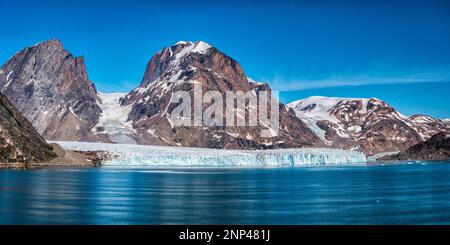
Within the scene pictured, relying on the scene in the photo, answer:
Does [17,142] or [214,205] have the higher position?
[17,142]

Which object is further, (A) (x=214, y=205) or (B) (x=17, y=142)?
A: (B) (x=17, y=142)

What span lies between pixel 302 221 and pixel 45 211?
23366mm

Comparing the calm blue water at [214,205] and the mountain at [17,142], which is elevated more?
the mountain at [17,142]

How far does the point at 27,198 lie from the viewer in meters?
65.2

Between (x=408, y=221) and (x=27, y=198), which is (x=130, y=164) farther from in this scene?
(x=408, y=221)

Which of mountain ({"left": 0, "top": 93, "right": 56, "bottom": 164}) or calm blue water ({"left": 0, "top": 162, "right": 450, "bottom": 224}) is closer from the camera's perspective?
calm blue water ({"left": 0, "top": 162, "right": 450, "bottom": 224})

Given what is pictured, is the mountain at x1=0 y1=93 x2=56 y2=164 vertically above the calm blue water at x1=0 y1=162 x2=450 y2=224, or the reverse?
the mountain at x1=0 y1=93 x2=56 y2=164

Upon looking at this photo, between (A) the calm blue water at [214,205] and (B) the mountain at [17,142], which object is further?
(B) the mountain at [17,142]

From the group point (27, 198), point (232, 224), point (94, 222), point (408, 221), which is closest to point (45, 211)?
point (94, 222)

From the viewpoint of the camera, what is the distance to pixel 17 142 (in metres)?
162

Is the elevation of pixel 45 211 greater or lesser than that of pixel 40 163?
lesser

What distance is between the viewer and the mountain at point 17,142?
511ft

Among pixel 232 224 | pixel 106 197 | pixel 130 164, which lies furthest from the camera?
pixel 130 164

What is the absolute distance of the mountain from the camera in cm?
15588
